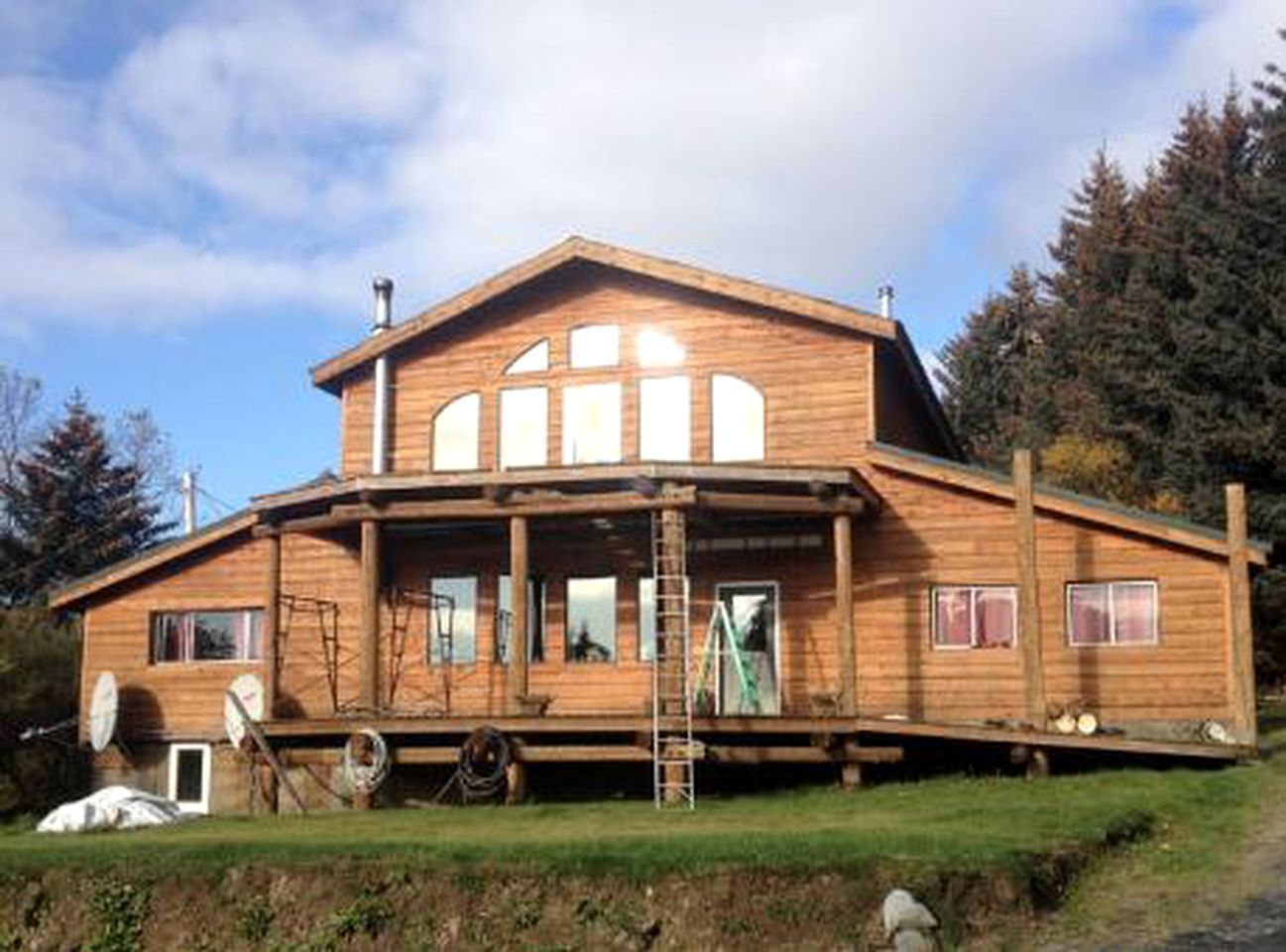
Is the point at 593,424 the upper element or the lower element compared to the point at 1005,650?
upper

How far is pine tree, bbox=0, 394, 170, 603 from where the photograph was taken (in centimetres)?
4669

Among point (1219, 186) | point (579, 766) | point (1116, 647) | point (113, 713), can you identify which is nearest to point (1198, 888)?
point (1116, 647)

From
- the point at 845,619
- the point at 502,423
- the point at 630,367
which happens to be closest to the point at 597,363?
the point at 630,367

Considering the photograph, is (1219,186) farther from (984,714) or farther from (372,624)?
(372,624)

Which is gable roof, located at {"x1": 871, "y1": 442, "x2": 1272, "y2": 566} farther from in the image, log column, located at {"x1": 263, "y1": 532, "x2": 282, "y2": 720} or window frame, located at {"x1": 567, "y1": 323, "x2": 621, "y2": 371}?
log column, located at {"x1": 263, "y1": 532, "x2": 282, "y2": 720}

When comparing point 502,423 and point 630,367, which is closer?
point 630,367

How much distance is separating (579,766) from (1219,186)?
31582mm

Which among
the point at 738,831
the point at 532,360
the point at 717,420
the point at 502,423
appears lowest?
the point at 738,831

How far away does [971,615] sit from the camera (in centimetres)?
2369

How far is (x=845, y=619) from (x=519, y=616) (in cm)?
449

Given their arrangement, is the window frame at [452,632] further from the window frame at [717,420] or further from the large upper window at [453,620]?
the window frame at [717,420]

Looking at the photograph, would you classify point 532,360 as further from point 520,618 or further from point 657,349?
point 520,618

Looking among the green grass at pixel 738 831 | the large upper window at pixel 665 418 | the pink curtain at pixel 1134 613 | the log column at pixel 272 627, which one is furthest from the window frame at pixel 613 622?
the pink curtain at pixel 1134 613

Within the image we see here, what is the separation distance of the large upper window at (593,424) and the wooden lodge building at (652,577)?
0.17 ft
